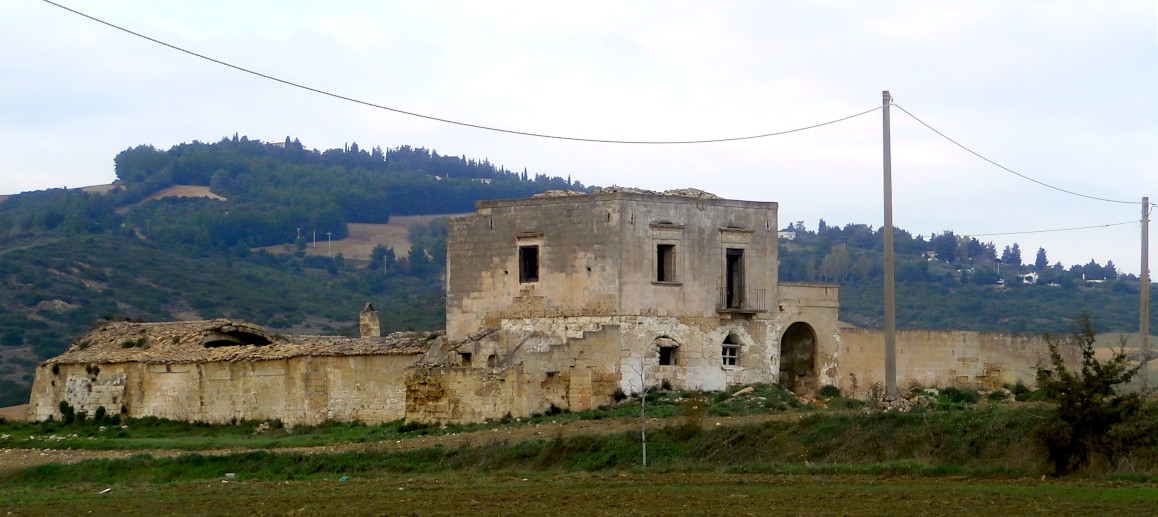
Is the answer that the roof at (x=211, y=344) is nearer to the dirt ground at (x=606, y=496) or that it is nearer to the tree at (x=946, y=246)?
the dirt ground at (x=606, y=496)

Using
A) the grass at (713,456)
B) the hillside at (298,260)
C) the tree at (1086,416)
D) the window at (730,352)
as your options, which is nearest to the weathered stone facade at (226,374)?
the grass at (713,456)

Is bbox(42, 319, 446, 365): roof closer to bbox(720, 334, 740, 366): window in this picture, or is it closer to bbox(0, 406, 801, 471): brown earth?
bbox(0, 406, 801, 471): brown earth

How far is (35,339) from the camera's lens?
2734 inches

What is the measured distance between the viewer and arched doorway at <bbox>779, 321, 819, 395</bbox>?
34.8 metres

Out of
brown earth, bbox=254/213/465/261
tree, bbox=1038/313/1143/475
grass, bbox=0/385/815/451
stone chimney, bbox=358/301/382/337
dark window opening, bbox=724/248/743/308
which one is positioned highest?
brown earth, bbox=254/213/465/261

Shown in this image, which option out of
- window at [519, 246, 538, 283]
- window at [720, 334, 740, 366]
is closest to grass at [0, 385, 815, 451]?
window at [720, 334, 740, 366]

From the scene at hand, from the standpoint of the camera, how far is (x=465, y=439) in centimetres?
2814

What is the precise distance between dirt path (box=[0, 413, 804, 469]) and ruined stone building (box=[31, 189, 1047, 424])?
5.96 ft

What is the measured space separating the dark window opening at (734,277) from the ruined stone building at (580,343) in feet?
0.12

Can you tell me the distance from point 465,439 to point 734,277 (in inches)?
340

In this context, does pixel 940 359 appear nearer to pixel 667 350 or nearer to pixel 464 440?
pixel 667 350

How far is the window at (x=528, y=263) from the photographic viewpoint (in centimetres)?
3341

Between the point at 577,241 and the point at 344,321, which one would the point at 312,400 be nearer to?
the point at 577,241

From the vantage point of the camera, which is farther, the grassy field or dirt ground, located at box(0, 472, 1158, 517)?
the grassy field
